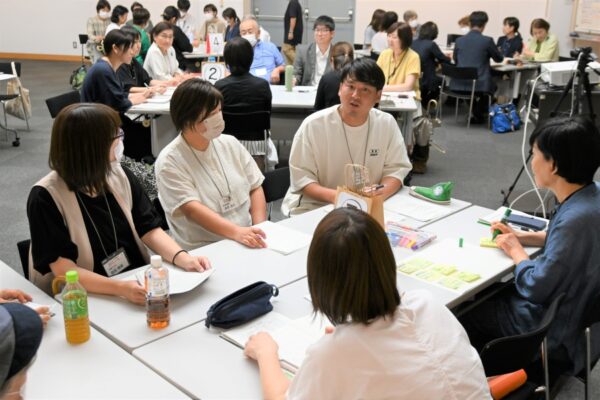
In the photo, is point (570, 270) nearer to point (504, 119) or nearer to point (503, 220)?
point (503, 220)

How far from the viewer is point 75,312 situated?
1626mm

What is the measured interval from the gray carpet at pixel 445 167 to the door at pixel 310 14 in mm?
3970

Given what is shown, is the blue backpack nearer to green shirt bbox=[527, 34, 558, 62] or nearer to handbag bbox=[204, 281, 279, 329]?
green shirt bbox=[527, 34, 558, 62]

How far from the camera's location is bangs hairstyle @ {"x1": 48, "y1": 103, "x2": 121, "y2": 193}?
1957mm

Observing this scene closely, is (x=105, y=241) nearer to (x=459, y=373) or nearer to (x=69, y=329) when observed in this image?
(x=69, y=329)

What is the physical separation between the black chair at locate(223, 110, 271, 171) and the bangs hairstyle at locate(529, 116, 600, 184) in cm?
263

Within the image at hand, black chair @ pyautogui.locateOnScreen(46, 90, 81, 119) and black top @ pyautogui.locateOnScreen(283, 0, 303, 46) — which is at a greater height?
black top @ pyautogui.locateOnScreen(283, 0, 303, 46)

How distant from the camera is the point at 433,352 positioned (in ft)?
4.17

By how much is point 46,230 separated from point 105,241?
0.78 ft

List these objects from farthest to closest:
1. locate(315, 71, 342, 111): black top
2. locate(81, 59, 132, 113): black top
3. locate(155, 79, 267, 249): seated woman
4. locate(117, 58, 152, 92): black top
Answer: locate(117, 58, 152, 92): black top
locate(315, 71, 342, 111): black top
locate(81, 59, 132, 113): black top
locate(155, 79, 267, 249): seated woman

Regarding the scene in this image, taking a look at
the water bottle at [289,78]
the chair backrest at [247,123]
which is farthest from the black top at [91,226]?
the water bottle at [289,78]

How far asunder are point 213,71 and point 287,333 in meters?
3.93

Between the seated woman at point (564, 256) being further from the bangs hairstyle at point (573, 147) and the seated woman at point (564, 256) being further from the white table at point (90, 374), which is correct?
the white table at point (90, 374)

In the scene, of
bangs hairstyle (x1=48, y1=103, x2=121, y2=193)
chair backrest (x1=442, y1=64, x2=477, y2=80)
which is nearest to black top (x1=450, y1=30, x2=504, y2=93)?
chair backrest (x1=442, y1=64, x2=477, y2=80)
